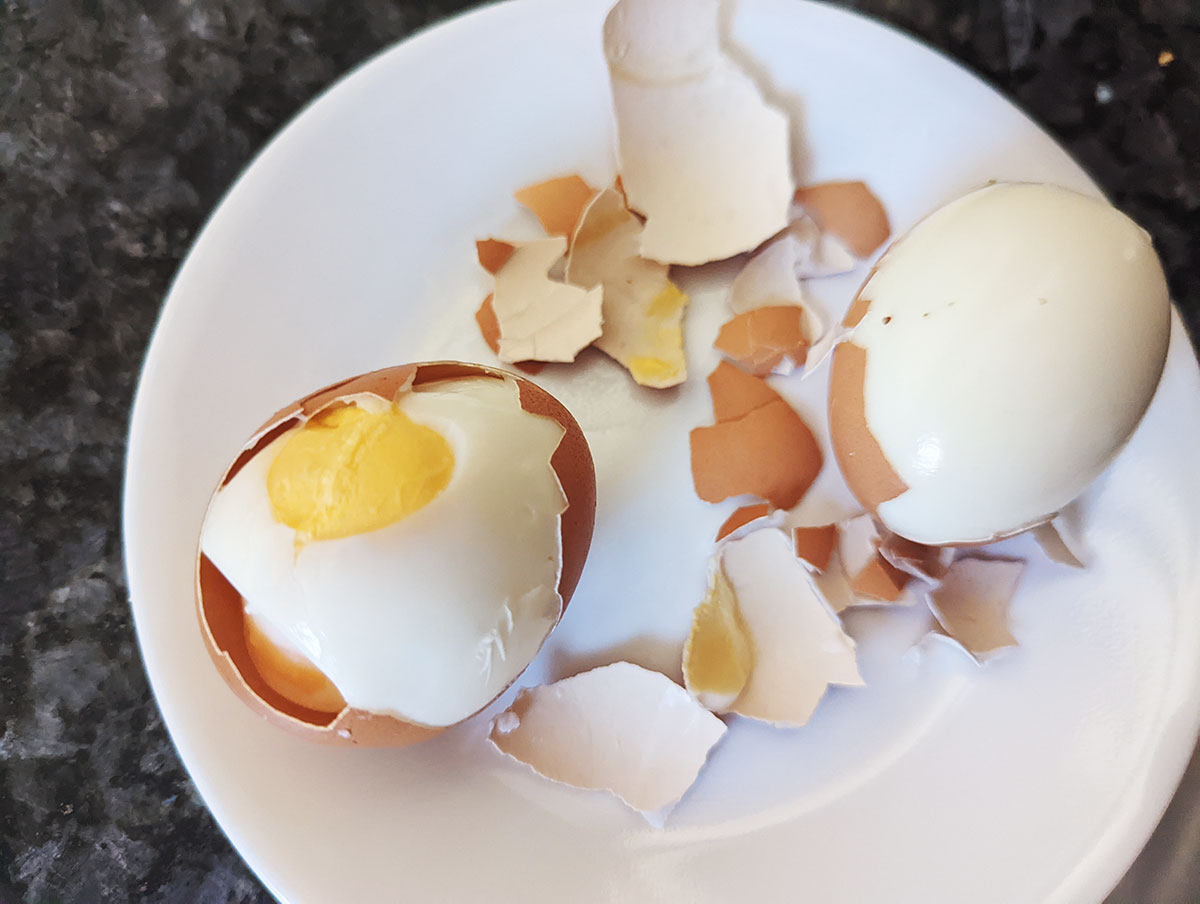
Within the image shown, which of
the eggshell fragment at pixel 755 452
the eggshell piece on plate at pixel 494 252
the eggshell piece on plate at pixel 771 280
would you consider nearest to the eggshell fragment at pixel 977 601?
the eggshell fragment at pixel 755 452

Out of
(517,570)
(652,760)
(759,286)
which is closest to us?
(517,570)

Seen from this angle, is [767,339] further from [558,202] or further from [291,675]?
[291,675]

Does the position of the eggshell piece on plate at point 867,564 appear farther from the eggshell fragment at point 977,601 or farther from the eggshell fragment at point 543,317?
the eggshell fragment at point 543,317

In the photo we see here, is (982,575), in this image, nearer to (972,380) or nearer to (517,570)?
(972,380)

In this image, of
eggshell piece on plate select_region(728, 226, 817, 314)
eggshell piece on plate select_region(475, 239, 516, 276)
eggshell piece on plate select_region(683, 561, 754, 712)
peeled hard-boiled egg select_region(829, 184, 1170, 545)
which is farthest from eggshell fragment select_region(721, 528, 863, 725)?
eggshell piece on plate select_region(475, 239, 516, 276)

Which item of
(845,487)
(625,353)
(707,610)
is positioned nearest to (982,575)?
(845,487)

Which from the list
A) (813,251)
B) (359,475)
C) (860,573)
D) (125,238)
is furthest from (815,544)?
(125,238)
